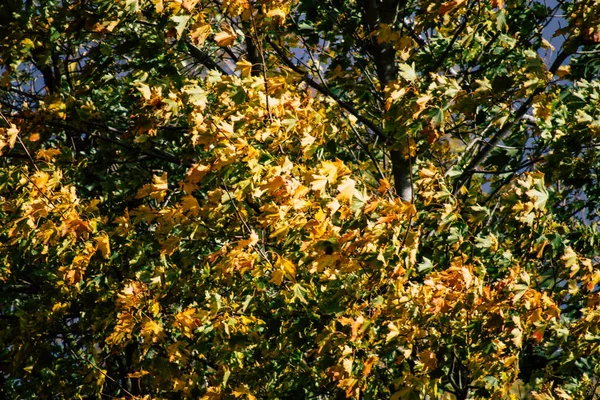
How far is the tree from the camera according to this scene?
3.56 m

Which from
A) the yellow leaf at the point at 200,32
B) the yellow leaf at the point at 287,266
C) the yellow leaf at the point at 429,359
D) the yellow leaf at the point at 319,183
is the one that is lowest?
the yellow leaf at the point at 429,359

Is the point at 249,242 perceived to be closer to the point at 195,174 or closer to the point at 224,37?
the point at 195,174

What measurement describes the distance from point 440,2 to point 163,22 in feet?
6.43

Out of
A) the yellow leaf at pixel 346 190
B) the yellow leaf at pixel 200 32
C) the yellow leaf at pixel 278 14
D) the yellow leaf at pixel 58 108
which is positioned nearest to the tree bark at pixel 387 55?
the yellow leaf at pixel 278 14

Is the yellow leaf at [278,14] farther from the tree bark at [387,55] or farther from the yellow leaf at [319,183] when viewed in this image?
the tree bark at [387,55]

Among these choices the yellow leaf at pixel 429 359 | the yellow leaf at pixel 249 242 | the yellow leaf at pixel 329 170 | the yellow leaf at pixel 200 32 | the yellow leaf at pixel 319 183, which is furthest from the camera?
the yellow leaf at pixel 200 32

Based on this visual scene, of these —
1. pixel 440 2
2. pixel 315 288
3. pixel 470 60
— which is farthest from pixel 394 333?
pixel 470 60

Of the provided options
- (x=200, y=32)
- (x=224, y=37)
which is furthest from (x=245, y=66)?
(x=200, y=32)

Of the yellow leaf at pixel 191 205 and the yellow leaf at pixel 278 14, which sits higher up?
the yellow leaf at pixel 278 14

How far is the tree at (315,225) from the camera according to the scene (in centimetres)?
356

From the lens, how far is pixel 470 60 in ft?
18.3

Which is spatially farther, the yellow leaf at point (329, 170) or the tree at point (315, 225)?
the tree at point (315, 225)

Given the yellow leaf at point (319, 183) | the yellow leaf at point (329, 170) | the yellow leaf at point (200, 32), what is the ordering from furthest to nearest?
the yellow leaf at point (200, 32) < the yellow leaf at point (329, 170) < the yellow leaf at point (319, 183)

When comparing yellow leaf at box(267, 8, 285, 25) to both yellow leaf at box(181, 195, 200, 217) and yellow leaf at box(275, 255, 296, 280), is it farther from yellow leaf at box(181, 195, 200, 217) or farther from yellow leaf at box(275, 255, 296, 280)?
yellow leaf at box(275, 255, 296, 280)
